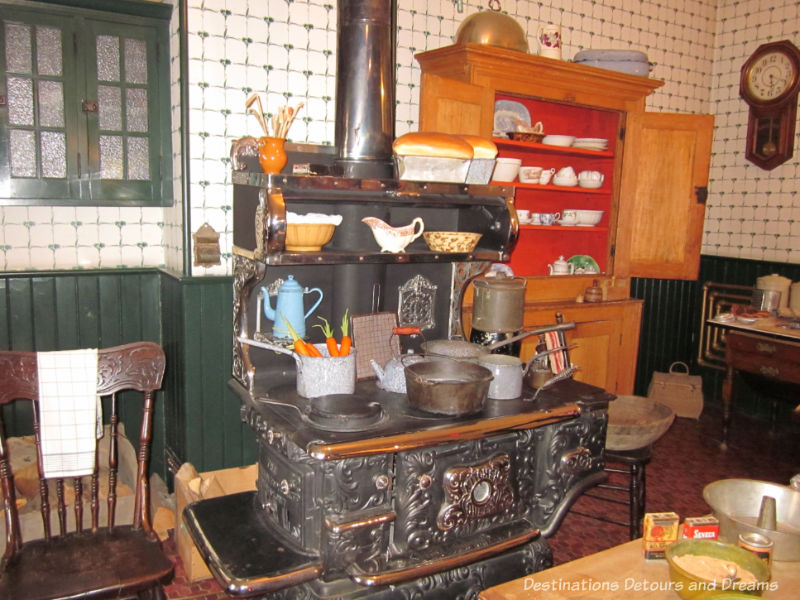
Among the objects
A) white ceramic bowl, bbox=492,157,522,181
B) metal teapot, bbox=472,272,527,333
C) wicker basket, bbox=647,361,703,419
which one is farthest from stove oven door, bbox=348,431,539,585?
wicker basket, bbox=647,361,703,419

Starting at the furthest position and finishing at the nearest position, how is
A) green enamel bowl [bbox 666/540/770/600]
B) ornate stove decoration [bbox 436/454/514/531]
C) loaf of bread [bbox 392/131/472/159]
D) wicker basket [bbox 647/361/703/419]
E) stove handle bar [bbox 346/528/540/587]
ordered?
1. wicker basket [bbox 647/361/703/419]
2. loaf of bread [bbox 392/131/472/159]
3. ornate stove decoration [bbox 436/454/514/531]
4. stove handle bar [bbox 346/528/540/587]
5. green enamel bowl [bbox 666/540/770/600]

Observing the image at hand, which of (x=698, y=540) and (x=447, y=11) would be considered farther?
(x=447, y=11)

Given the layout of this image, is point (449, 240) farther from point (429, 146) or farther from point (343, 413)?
point (343, 413)

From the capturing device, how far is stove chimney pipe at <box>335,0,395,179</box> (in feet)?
7.68

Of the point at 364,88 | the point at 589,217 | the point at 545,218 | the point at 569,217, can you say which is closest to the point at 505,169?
the point at 545,218

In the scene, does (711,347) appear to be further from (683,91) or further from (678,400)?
(683,91)

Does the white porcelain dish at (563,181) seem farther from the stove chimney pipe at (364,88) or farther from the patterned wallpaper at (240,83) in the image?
the stove chimney pipe at (364,88)

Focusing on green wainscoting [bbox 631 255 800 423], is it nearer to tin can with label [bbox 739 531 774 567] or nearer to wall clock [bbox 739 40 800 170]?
wall clock [bbox 739 40 800 170]

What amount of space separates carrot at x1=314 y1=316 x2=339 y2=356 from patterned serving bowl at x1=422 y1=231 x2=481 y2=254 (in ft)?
1.57

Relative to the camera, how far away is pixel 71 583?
5.68ft

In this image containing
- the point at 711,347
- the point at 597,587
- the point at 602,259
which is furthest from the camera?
the point at 711,347

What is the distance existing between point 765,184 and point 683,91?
79 cm

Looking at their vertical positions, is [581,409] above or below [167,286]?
below

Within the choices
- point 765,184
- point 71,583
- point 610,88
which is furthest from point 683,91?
point 71,583
